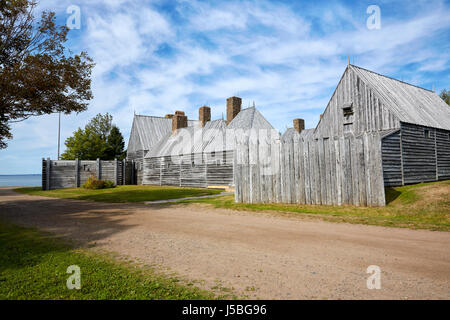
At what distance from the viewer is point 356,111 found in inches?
766

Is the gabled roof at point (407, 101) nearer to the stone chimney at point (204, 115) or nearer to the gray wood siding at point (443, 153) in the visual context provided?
the gray wood siding at point (443, 153)

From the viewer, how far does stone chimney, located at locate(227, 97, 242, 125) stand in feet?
96.6

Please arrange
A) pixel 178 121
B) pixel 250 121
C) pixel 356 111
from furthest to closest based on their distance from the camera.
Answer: pixel 178 121 < pixel 250 121 < pixel 356 111

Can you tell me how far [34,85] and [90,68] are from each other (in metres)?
2.92

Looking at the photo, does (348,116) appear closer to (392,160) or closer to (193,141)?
(392,160)

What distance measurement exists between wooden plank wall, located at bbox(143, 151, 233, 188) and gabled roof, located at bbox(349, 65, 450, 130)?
474 inches

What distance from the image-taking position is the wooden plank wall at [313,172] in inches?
443

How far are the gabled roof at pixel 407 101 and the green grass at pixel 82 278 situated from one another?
1808cm

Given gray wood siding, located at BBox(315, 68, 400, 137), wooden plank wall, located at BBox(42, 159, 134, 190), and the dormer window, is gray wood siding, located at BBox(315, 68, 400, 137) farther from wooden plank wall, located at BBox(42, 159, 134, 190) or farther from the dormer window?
wooden plank wall, located at BBox(42, 159, 134, 190)

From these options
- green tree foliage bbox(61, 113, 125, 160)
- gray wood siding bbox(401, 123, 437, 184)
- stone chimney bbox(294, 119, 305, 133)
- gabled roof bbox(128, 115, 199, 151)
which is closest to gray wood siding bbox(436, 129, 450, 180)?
gray wood siding bbox(401, 123, 437, 184)

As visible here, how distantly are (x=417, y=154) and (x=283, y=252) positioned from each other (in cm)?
1676

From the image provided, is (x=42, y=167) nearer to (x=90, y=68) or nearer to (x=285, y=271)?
(x=90, y=68)

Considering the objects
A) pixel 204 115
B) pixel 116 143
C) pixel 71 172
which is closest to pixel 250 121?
pixel 204 115
